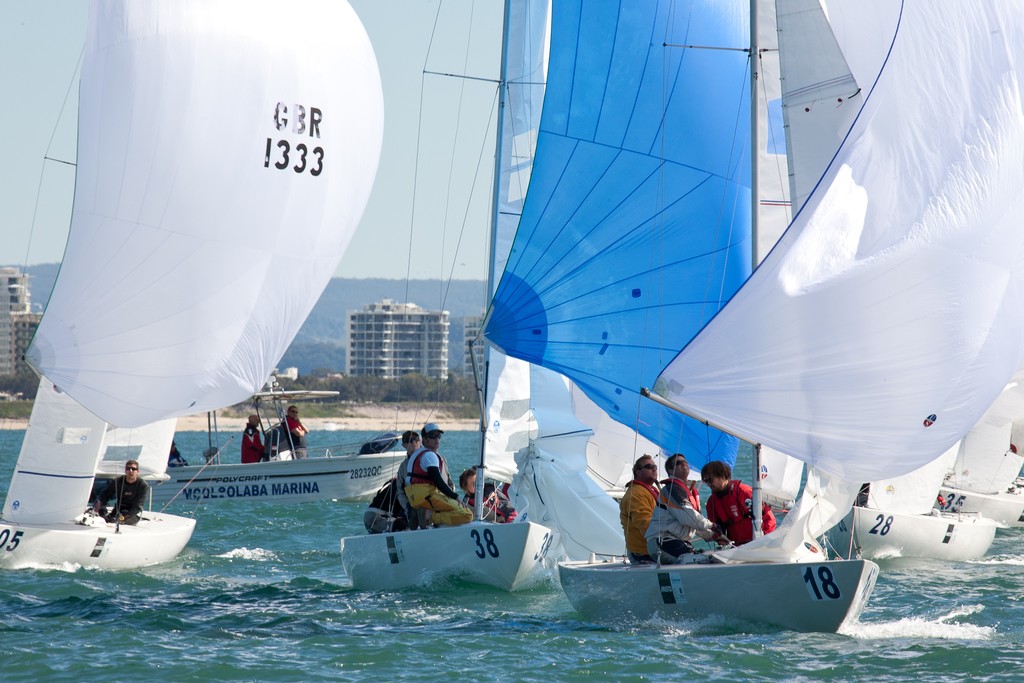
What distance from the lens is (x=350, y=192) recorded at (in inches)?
468

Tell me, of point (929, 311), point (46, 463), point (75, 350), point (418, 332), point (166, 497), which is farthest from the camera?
point (418, 332)

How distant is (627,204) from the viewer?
38.9 feet

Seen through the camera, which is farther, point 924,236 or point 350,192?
point 350,192

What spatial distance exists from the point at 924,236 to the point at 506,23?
7185 mm

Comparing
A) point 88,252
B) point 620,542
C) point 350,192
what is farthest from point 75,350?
point 620,542

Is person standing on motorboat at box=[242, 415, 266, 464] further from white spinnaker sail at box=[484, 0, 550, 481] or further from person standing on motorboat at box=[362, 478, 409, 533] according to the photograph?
person standing on motorboat at box=[362, 478, 409, 533]

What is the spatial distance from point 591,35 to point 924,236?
4841 mm

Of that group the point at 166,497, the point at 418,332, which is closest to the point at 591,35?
the point at 166,497

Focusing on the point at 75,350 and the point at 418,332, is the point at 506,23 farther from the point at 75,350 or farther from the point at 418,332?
the point at 418,332

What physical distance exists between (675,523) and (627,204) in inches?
133

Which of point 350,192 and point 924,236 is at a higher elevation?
point 350,192

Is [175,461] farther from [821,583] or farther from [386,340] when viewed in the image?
[386,340]

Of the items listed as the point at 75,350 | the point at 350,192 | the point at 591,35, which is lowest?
the point at 75,350

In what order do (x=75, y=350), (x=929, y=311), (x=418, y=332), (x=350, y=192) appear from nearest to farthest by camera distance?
(x=929, y=311) → (x=75, y=350) → (x=350, y=192) → (x=418, y=332)
